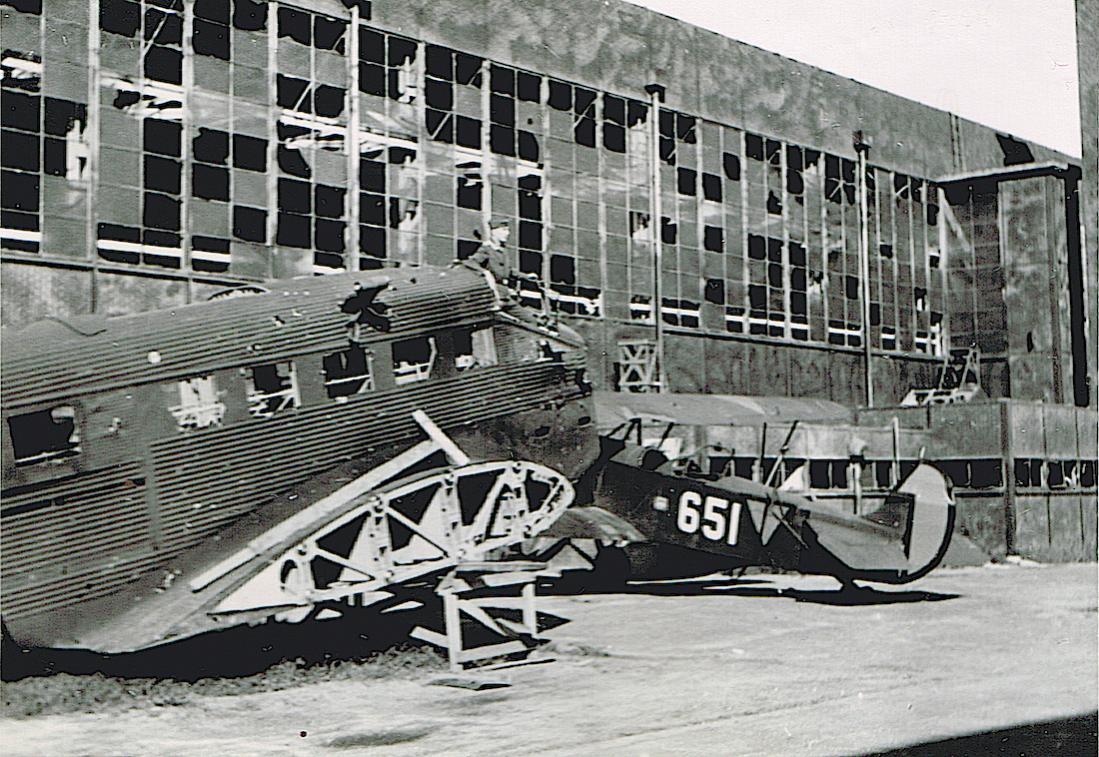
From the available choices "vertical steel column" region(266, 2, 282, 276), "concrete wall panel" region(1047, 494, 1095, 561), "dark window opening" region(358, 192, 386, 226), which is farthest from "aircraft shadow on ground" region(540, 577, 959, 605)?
"concrete wall panel" region(1047, 494, 1095, 561)

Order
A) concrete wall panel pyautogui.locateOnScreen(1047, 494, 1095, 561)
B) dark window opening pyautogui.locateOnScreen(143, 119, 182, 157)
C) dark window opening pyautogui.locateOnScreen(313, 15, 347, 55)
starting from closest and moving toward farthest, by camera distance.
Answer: dark window opening pyautogui.locateOnScreen(143, 119, 182, 157)
dark window opening pyautogui.locateOnScreen(313, 15, 347, 55)
concrete wall panel pyautogui.locateOnScreen(1047, 494, 1095, 561)

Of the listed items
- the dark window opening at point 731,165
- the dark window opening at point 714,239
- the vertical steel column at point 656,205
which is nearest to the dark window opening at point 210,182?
the vertical steel column at point 656,205

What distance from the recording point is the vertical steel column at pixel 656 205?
66.6ft

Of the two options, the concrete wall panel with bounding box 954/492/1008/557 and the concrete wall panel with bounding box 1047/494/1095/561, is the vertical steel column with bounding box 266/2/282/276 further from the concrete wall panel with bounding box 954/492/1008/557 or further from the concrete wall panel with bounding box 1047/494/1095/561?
the concrete wall panel with bounding box 1047/494/1095/561

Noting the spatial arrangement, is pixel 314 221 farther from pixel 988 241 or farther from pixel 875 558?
pixel 988 241

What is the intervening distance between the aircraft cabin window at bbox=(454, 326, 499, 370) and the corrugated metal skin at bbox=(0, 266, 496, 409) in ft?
0.65

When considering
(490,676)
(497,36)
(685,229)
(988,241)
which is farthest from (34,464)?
(988,241)

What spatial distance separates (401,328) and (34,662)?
208 inches

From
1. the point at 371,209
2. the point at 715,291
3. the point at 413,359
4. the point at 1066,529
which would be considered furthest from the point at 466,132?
the point at 1066,529

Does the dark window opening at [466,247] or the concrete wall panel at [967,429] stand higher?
the dark window opening at [466,247]

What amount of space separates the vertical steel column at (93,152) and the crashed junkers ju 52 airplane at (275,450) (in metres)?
2.14

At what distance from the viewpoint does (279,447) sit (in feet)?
41.8

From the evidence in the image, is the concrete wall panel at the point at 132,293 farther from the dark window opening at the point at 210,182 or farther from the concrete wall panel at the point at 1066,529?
the concrete wall panel at the point at 1066,529

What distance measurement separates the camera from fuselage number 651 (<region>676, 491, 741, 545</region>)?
1800cm
